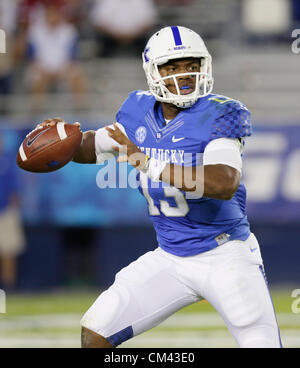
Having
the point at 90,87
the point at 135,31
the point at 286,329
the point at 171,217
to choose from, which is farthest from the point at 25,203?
Answer: the point at 171,217

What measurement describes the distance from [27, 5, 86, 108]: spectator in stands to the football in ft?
14.3

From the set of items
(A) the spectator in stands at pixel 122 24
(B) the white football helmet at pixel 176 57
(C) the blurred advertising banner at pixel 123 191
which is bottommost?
(B) the white football helmet at pixel 176 57

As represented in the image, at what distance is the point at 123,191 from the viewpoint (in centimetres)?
741

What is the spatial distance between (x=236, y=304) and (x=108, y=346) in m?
0.57

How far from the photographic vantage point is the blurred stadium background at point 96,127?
24.3ft

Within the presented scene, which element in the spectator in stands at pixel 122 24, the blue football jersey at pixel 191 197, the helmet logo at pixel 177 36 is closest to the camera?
the blue football jersey at pixel 191 197

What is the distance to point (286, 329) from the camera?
5.56m

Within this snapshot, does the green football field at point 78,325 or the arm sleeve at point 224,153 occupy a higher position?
the arm sleeve at point 224,153

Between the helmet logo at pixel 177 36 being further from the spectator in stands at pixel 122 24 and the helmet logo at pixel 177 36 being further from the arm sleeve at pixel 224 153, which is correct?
the spectator in stands at pixel 122 24

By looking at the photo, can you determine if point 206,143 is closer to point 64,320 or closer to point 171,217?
point 171,217

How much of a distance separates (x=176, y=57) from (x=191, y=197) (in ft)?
1.93

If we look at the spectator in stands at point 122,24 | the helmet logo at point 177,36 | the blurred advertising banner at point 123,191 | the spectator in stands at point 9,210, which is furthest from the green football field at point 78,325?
the spectator in stands at point 122,24

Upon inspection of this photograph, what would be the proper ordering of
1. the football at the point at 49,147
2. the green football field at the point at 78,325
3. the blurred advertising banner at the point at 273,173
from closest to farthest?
the football at the point at 49,147 < the green football field at the point at 78,325 < the blurred advertising banner at the point at 273,173

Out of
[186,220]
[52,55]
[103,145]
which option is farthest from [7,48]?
[186,220]
